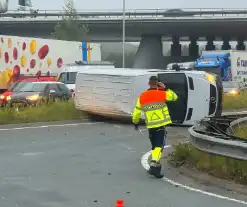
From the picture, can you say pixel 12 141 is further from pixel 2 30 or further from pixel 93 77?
pixel 2 30

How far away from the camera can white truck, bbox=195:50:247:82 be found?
39719 mm

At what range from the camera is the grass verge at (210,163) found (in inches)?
370

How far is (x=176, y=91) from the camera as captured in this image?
1853cm

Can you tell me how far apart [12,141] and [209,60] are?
27142 millimetres

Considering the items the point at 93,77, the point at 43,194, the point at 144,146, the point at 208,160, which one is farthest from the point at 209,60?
the point at 43,194

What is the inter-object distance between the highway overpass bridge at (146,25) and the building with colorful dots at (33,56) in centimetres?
3350

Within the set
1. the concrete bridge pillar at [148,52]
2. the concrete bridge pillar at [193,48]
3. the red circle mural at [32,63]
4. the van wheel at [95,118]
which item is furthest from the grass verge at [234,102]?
the concrete bridge pillar at [193,48]

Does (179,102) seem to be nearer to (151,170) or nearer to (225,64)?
(151,170)

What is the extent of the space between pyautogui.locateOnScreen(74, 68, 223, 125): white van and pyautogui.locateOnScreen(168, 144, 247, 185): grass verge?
6.79m

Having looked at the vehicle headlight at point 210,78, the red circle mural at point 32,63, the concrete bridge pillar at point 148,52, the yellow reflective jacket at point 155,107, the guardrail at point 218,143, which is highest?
the yellow reflective jacket at point 155,107

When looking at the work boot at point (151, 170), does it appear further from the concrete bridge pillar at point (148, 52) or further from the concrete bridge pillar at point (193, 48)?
the concrete bridge pillar at point (193, 48)

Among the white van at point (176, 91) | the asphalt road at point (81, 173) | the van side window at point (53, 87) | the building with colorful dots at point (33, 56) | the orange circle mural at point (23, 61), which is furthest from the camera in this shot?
the orange circle mural at point (23, 61)

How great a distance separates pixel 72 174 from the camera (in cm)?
1020

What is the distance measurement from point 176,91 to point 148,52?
61.5 meters
